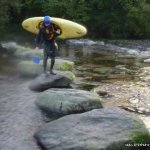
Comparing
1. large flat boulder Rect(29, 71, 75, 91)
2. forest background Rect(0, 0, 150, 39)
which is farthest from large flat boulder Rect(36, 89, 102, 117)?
forest background Rect(0, 0, 150, 39)

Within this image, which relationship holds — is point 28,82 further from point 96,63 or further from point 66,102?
point 96,63

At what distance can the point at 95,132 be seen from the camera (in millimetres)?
8773

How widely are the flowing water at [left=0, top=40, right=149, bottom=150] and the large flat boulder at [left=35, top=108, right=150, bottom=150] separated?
1.64 ft

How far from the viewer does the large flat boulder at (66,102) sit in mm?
10867

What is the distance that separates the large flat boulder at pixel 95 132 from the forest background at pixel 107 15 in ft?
78.3

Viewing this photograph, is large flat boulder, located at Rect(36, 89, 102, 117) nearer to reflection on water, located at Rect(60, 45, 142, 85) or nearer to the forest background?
reflection on water, located at Rect(60, 45, 142, 85)

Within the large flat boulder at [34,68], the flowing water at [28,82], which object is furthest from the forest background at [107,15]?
the large flat boulder at [34,68]

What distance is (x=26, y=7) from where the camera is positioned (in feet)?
116

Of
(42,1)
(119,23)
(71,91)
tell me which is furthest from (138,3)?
(71,91)

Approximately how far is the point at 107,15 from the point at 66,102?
2322cm

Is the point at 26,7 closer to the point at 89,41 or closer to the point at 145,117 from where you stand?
the point at 89,41

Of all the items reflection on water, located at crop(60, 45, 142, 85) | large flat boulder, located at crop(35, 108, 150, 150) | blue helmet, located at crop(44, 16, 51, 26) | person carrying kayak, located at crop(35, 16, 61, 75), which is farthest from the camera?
reflection on water, located at crop(60, 45, 142, 85)

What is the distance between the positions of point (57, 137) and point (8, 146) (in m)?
1.10

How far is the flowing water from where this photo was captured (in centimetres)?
965
